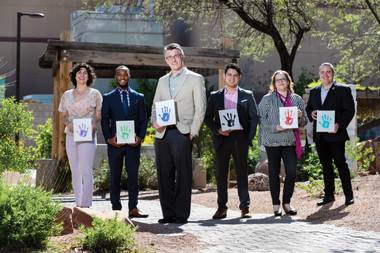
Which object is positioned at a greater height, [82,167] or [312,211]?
[82,167]

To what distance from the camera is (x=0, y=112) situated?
33.2 ft

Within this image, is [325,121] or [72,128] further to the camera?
[325,121]

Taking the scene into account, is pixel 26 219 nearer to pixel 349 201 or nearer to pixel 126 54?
pixel 349 201

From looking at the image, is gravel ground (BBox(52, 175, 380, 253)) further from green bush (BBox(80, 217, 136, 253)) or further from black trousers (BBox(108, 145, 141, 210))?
black trousers (BBox(108, 145, 141, 210))

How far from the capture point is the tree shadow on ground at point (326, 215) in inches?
395

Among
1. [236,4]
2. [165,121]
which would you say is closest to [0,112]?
[165,121]

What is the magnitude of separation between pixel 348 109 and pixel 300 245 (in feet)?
11.9

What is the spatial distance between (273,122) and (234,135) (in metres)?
0.63

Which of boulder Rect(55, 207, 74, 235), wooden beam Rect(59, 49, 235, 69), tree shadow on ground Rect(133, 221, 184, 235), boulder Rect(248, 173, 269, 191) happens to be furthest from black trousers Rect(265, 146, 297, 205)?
wooden beam Rect(59, 49, 235, 69)

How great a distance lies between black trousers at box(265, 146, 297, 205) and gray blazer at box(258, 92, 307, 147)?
90 mm

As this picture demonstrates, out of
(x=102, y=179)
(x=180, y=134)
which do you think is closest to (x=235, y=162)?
(x=180, y=134)

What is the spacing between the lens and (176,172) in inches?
383

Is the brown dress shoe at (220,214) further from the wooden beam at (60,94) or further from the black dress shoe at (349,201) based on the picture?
the wooden beam at (60,94)

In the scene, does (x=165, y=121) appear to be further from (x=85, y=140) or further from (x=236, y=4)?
(x=236, y=4)
